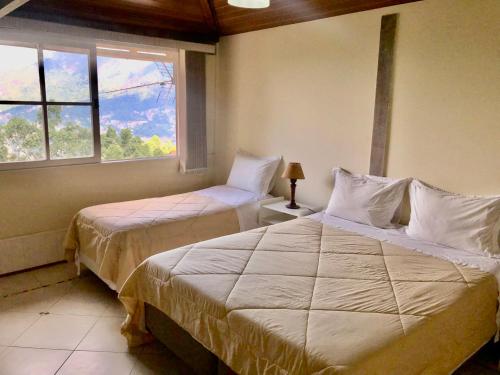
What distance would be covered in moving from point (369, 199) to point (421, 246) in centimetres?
56

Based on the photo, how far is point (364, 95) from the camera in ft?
10.2

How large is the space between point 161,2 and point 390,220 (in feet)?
8.73

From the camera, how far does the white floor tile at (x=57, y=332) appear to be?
235cm

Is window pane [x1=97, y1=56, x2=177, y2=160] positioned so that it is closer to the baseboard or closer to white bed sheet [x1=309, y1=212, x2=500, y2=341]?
the baseboard

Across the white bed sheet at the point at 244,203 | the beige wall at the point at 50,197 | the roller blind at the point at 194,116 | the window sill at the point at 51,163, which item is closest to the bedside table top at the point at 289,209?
the white bed sheet at the point at 244,203

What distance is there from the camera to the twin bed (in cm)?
152

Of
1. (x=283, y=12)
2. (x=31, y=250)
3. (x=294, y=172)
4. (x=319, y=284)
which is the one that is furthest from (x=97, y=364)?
(x=283, y=12)

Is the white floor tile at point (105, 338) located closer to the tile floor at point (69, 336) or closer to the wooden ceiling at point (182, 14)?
the tile floor at point (69, 336)

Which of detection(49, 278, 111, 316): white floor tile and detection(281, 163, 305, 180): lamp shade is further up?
detection(281, 163, 305, 180): lamp shade

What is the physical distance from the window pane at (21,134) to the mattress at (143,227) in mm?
704

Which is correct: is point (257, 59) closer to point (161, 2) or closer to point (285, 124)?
point (285, 124)

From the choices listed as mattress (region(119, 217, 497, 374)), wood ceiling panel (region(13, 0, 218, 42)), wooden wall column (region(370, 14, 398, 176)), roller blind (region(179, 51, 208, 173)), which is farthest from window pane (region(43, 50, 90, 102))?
wooden wall column (region(370, 14, 398, 176))

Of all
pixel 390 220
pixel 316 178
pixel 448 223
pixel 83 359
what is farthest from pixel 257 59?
pixel 83 359

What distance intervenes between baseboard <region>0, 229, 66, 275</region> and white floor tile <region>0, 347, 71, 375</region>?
118 centimetres
